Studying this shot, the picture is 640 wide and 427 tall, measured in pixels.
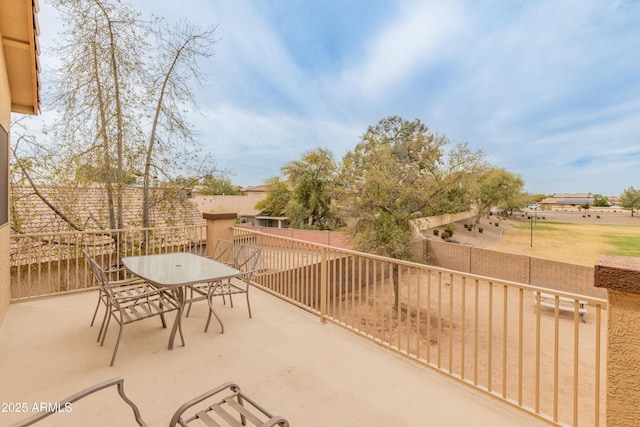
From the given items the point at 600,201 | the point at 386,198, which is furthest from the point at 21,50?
the point at 600,201

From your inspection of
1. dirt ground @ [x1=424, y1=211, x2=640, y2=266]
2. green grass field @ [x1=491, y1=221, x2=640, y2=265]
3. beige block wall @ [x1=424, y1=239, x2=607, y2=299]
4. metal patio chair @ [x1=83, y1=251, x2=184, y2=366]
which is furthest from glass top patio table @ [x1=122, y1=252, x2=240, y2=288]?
green grass field @ [x1=491, y1=221, x2=640, y2=265]

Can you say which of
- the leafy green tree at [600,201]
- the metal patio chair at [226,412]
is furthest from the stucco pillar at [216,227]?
the leafy green tree at [600,201]

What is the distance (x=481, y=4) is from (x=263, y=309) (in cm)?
1738

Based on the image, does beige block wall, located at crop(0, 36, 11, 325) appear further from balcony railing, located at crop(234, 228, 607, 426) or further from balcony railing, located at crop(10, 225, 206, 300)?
balcony railing, located at crop(234, 228, 607, 426)

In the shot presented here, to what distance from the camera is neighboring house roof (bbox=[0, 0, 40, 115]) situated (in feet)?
10.4

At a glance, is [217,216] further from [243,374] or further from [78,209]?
[78,209]

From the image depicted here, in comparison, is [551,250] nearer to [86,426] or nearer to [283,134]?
[283,134]

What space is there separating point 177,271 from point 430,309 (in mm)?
3466

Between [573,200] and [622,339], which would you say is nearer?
[622,339]

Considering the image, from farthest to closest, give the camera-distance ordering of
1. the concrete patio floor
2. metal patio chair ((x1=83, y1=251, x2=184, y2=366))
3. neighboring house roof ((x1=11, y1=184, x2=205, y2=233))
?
neighboring house roof ((x1=11, y1=184, x2=205, y2=233)), metal patio chair ((x1=83, y1=251, x2=184, y2=366)), the concrete patio floor

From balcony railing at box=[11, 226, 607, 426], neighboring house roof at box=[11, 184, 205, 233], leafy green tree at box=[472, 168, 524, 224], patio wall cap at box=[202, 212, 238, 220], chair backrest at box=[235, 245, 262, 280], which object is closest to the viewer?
balcony railing at box=[11, 226, 607, 426]

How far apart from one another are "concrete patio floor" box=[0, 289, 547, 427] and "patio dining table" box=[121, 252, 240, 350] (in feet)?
1.27

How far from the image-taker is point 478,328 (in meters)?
5.07

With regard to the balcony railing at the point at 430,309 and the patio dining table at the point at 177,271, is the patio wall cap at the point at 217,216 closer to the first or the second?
the balcony railing at the point at 430,309
